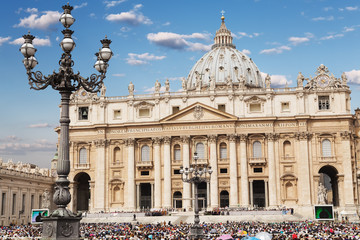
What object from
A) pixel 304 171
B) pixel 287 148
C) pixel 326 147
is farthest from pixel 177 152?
pixel 326 147

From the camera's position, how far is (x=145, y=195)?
78.3m

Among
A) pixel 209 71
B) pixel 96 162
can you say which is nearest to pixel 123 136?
pixel 96 162

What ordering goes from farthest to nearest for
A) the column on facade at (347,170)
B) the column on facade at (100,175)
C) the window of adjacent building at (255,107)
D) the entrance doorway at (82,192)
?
the entrance doorway at (82,192)
the column on facade at (100,175)
the window of adjacent building at (255,107)
the column on facade at (347,170)

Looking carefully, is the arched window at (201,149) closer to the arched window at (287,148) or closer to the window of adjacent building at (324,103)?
the arched window at (287,148)

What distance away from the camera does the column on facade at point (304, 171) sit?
70750mm

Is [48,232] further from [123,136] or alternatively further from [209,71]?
[209,71]

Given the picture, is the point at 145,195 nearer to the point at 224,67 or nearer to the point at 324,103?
the point at 324,103

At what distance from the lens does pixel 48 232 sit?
53.8 ft

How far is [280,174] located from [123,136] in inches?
949

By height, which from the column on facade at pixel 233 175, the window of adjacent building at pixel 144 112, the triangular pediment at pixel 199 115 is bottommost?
the column on facade at pixel 233 175

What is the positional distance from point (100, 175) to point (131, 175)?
484cm

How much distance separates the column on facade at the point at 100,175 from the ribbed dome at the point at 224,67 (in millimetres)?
39364

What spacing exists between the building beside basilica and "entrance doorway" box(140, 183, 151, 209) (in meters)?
0.15

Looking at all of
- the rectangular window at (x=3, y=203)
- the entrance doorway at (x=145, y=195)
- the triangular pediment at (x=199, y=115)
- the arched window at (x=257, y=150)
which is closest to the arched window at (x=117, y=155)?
the entrance doorway at (x=145, y=195)
